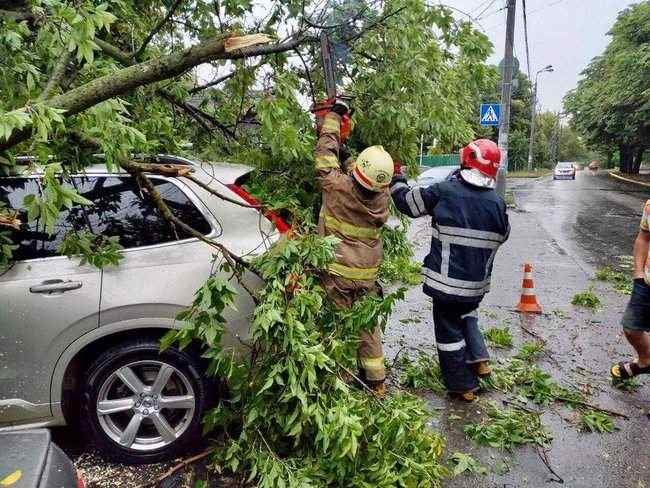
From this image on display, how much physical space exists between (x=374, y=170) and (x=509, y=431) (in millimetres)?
1908

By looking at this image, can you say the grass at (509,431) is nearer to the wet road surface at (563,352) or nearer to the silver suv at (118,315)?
the wet road surface at (563,352)

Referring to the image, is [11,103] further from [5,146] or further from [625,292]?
[625,292]

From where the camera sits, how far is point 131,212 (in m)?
3.18

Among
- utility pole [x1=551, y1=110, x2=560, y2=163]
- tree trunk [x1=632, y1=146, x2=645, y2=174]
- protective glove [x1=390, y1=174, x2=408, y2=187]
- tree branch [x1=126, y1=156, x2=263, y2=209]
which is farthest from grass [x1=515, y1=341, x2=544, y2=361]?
utility pole [x1=551, y1=110, x2=560, y2=163]

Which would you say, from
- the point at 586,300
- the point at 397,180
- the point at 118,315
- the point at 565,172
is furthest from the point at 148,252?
the point at 565,172

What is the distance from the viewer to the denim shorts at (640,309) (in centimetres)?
378

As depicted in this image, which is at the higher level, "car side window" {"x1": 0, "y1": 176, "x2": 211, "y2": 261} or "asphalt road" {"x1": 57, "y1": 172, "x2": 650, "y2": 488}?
"car side window" {"x1": 0, "y1": 176, "x2": 211, "y2": 261}

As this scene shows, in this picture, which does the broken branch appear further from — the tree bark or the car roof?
the tree bark

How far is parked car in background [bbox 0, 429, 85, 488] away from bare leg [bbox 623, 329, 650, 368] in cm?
377

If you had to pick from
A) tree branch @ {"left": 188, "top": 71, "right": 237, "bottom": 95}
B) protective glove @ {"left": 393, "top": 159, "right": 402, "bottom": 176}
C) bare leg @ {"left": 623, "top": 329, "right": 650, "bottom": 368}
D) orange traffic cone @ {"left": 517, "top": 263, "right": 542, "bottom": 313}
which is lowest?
orange traffic cone @ {"left": 517, "top": 263, "right": 542, "bottom": 313}

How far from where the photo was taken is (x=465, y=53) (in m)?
3.99

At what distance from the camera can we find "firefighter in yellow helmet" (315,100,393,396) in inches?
133

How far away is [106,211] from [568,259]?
816cm

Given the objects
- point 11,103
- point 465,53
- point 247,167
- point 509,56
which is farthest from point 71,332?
point 509,56
